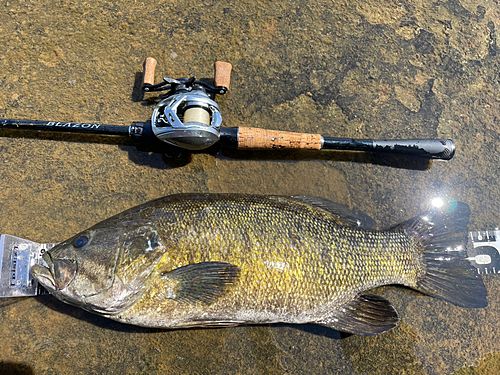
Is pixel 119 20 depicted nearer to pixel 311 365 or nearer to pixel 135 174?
pixel 135 174

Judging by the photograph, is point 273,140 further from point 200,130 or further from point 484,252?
point 484,252

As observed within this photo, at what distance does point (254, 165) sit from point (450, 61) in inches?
91.7

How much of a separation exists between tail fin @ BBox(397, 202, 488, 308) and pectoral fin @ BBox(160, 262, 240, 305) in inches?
61.0

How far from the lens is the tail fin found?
2461 mm

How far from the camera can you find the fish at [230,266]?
199cm

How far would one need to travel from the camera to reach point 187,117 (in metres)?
2.23

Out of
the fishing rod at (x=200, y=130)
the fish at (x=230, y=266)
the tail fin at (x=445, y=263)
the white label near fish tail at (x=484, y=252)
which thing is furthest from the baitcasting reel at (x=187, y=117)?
the white label near fish tail at (x=484, y=252)

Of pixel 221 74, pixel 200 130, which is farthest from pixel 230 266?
pixel 221 74

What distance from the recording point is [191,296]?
2037 mm

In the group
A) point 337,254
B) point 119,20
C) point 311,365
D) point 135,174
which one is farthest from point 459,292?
point 119,20

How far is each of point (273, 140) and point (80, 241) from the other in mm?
Answer: 1599

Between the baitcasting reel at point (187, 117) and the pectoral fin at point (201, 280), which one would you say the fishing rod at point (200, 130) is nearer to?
the baitcasting reel at point (187, 117)

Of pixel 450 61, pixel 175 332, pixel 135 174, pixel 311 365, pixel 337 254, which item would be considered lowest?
pixel 311 365

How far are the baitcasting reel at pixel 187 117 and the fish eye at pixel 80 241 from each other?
876 mm
